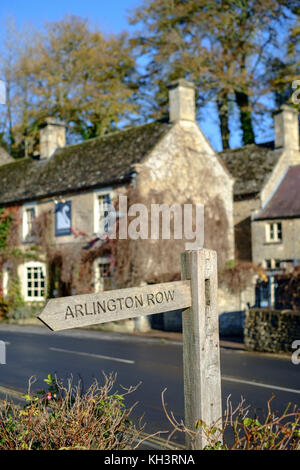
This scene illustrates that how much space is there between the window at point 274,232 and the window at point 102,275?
8620 mm

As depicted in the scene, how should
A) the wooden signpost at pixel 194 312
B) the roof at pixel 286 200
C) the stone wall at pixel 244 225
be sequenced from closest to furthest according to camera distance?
the wooden signpost at pixel 194 312 → the roof at pixel 286 200 → the stone wall at pixel 244 225

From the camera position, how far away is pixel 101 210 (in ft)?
80.0

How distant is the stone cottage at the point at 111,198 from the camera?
23.1 m

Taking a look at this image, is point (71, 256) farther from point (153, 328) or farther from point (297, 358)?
point (297, 358)

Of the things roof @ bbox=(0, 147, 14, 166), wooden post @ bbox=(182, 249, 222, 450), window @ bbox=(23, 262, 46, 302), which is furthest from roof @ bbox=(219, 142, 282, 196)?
wooden post @ bbox=(182, 249, 222, 450)

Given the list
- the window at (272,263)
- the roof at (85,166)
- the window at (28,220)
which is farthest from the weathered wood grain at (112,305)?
the window at (28,220)

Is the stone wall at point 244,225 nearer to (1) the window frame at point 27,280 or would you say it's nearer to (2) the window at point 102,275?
(2) the window at point 102,275

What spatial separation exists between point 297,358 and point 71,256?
521 inches

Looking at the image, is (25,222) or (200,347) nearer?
(200,347)


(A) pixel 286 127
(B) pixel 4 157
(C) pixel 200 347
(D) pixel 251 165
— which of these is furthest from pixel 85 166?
(C) pixel 200 347

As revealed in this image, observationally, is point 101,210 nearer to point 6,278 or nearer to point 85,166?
point 85,166

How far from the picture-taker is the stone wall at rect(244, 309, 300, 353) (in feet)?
46.6

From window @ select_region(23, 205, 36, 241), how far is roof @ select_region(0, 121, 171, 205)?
536mm

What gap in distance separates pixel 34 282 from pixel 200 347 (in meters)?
23.6
